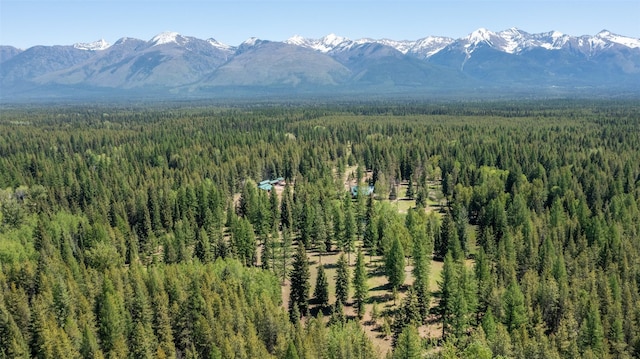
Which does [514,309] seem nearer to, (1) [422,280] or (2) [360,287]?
(1) [422,280]

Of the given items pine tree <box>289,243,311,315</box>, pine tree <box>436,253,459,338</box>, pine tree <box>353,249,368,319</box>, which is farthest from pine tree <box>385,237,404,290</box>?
pine tree <box>289,243,311,315</box>

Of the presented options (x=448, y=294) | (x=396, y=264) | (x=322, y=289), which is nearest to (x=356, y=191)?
(x=396, y=264)

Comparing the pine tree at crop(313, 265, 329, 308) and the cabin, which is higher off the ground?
the cabin

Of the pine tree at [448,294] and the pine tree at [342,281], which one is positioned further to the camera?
the pine tree at [342,281]

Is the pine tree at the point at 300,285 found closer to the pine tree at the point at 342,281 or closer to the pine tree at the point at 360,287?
the pine tree at the point at 342,281

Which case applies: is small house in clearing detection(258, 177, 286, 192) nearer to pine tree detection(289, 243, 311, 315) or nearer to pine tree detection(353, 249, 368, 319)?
pine tree detection(289, 243, 311, 315)

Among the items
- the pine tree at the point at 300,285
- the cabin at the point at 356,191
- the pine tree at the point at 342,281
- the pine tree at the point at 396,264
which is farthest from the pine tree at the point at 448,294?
the cabin at the point at 356,191

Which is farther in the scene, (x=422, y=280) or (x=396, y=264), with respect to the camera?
(x=396, y=264)

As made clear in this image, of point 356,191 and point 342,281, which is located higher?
point 356,191
